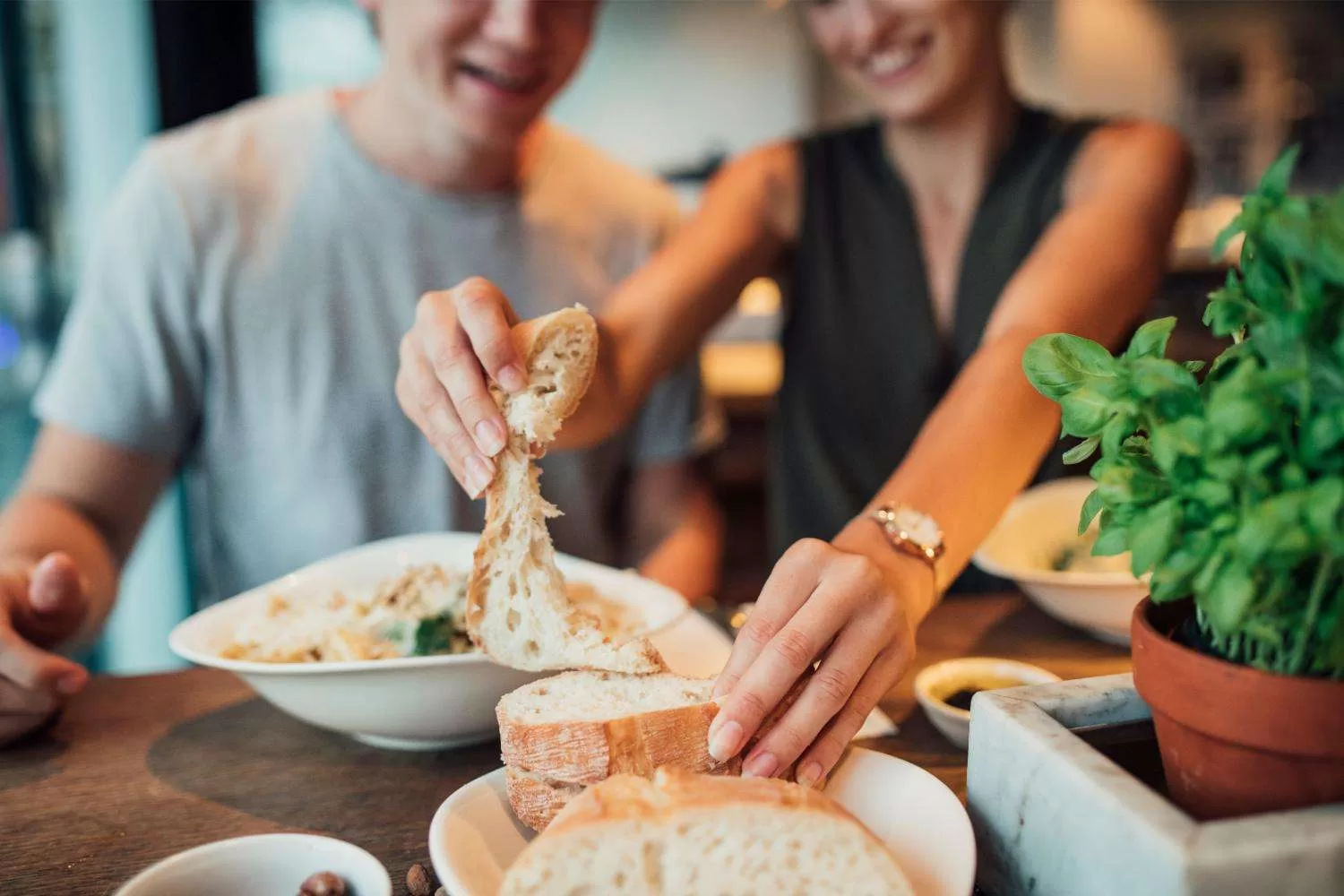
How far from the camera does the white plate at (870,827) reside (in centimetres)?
83

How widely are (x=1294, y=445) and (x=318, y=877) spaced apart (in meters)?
0.84

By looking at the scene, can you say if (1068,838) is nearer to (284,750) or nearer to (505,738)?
(505,738)

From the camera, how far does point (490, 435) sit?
1.13m

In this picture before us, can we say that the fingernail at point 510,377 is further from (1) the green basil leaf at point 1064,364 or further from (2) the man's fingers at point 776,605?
(1) the green basil leaf at point 1064,364

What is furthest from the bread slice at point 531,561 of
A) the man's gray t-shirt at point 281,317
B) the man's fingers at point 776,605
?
the man's gray t-shirt at point 281,317

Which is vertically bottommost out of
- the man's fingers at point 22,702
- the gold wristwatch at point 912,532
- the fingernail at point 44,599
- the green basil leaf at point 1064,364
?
the man's fingers at point 22,702

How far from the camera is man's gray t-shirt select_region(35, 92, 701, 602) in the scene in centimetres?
206

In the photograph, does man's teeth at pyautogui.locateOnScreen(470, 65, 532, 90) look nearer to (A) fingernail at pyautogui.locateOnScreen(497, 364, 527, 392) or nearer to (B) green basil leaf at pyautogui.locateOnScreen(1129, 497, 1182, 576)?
(A) fingernail at pyautogui.locateOnScreen(497, 364, 527, 392)

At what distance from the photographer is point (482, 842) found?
902 millimetres

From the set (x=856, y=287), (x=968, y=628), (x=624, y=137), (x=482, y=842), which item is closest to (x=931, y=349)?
(x=856, y=287)

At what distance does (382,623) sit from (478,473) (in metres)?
0.29

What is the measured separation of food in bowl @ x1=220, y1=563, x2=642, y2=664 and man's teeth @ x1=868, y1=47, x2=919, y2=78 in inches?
47.5

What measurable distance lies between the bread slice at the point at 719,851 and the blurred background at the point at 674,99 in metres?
2.23

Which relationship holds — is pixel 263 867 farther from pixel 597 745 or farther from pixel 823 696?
pixel 823 696
